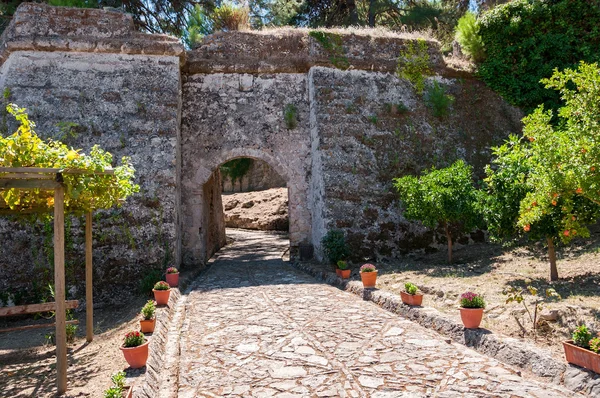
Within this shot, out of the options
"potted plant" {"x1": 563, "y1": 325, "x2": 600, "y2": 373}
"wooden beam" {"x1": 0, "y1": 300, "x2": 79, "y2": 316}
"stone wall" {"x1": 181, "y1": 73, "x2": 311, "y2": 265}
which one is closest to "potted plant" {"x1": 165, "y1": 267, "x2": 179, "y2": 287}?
"wooden beam" {"x1": 0, "y1": 300, "x2": 79, "y2": 316}

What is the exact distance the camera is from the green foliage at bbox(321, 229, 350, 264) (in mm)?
8469

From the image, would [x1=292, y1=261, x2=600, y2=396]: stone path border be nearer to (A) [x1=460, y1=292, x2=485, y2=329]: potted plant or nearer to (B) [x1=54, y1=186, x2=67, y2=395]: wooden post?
(A) [x1=460, y1=292, x2=485, y2=329]: potted plant

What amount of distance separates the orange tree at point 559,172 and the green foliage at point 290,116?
5.05 metres

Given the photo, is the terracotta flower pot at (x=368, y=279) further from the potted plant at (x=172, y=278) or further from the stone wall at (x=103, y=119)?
the stone wall at (x=103, y=119)

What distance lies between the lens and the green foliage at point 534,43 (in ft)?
34.6

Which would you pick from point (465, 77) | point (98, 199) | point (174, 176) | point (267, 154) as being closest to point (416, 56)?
point (465, 77)

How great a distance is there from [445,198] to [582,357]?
474 cm

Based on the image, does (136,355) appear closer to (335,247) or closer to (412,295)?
(412,295)

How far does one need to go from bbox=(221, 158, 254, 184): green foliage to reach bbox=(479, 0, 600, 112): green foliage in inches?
647

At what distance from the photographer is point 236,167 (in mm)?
25266

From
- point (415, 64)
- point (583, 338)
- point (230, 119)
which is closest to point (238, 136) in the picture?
point (230, 119)

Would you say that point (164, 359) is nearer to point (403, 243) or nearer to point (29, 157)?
point (29, 157)

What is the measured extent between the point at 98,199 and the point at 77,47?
5333 millimetres

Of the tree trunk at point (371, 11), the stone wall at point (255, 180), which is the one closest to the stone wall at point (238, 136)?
the tree trunk at point (371, 11)
